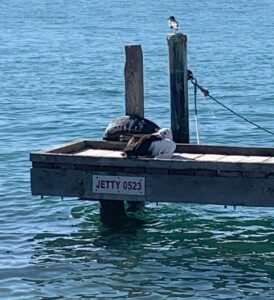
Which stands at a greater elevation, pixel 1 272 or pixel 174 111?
pixel 174 111

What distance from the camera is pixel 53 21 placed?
198 feet

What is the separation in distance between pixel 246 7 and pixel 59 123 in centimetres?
5177

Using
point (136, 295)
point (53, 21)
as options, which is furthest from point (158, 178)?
point (53, 21)

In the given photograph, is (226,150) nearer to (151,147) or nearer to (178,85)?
(151,147)

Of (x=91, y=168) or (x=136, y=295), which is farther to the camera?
(x=91, y=168)

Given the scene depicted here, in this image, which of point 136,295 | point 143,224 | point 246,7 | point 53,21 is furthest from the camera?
point 246,7

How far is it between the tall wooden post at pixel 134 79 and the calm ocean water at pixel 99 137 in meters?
1.52

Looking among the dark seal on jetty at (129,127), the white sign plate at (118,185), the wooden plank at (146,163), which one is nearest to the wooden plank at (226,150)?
the dark seal on jetty at (129,127)

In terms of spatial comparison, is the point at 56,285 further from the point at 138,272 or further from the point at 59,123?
the point at 59,123

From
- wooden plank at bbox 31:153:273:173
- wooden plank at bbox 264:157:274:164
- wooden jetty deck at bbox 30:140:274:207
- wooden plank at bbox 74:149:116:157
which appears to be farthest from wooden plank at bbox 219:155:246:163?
wooden plank at bbox 74:149:116:157

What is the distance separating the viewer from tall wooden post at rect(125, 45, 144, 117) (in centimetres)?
1633

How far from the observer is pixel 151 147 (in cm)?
1492

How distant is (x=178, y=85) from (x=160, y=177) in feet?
6.97

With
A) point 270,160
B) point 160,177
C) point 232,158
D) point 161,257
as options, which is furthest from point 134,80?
point 161,257
